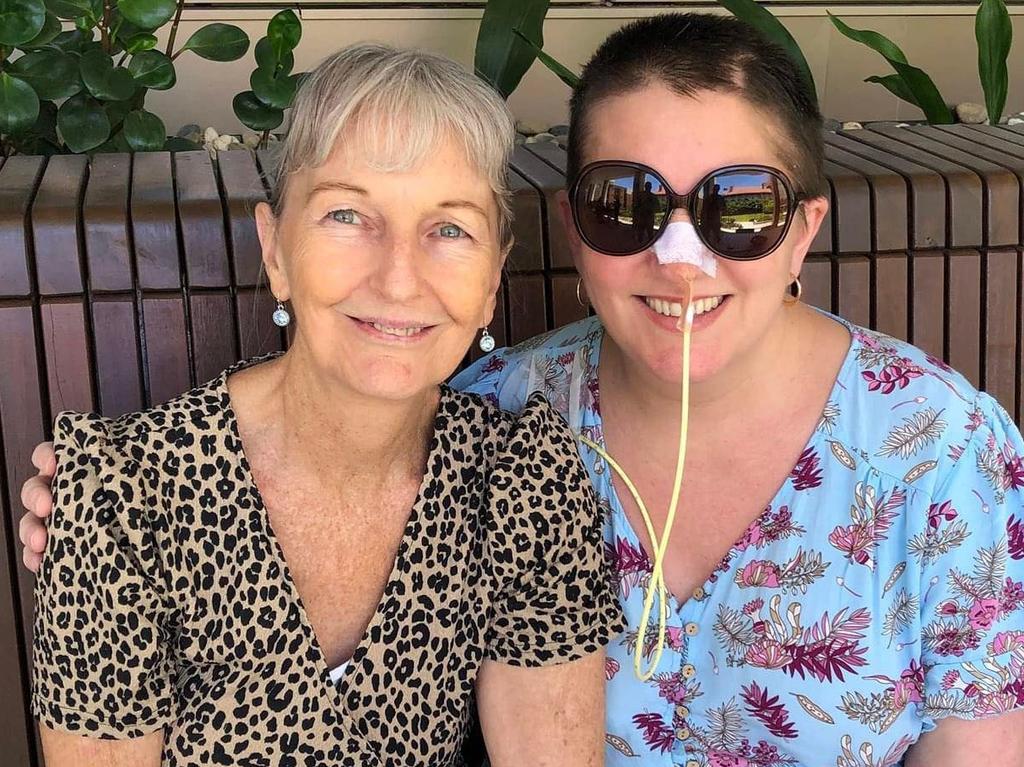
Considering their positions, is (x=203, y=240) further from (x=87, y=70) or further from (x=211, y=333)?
(x=87, y=70)

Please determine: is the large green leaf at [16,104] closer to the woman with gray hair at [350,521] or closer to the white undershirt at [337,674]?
the woman with gray hair at [350,521]

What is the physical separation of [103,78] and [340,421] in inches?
47.2

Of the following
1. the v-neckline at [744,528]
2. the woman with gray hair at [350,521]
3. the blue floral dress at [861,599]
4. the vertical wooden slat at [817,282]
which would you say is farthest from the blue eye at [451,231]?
the vertical wooden slat at [817,282]

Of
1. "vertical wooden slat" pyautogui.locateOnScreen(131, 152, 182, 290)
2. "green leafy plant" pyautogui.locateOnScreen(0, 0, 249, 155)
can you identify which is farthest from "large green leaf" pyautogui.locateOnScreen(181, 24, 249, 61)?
"vertical wooden slat" pyautogui.locateOnScreen(131, 152, 182, 290)

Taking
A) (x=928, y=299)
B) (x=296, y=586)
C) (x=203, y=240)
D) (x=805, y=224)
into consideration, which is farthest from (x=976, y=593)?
(x=203, y=240)

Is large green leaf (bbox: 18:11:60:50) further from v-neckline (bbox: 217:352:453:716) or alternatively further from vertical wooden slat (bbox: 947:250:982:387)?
vertical wooden slat (bbox: 947:250:982:387)

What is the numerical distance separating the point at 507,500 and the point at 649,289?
385 millimetres

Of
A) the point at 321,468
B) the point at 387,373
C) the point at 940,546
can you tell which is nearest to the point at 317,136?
the point at 387,373

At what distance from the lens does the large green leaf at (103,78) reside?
8.13 ft

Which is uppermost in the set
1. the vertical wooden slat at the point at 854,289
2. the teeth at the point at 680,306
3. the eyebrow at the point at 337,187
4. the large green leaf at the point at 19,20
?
the large green leaf at the point at 19,20

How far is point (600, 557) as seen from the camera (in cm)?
184

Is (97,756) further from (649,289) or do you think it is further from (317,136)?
(649,289)

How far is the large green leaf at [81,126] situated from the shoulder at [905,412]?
165 cm

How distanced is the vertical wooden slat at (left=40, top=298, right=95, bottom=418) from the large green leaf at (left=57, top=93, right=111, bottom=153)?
609 millimetres
